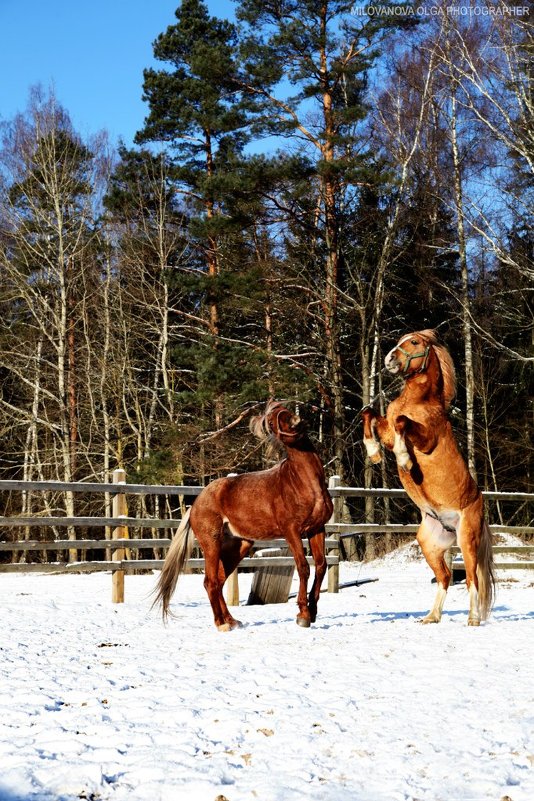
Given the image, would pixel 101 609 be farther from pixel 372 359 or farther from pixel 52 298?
pixel 52 298

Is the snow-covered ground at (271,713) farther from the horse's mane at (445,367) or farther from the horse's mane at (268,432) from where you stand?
the horse's mane at (445,367)

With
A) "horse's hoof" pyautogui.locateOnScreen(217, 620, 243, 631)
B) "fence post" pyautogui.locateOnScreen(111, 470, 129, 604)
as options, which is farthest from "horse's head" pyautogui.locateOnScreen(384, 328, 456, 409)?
"fence post" pyautogui.locateOnScreen(111, 470, 129, 604)

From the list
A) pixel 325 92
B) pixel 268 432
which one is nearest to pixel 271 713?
pixel 268 432

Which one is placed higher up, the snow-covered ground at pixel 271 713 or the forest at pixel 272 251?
the forest at pixel 272 251

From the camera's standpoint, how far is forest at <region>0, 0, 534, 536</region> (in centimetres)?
1889

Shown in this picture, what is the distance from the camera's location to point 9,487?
30.0 feet

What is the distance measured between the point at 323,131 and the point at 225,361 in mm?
5564

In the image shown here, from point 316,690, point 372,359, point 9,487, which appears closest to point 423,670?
point 316,690

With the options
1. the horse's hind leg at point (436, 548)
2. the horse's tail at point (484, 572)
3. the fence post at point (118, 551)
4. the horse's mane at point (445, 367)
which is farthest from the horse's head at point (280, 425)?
the fence post at point (118, 551)

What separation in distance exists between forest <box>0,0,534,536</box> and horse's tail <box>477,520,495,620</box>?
29.0 feet

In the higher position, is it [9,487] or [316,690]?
[9,487]

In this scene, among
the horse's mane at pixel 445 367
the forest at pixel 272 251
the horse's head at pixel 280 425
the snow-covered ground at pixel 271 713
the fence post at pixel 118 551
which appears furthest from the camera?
the forest at pixel 272 251

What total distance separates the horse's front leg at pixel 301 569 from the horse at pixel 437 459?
0.93 meters

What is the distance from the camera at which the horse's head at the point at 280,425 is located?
20.5ft
